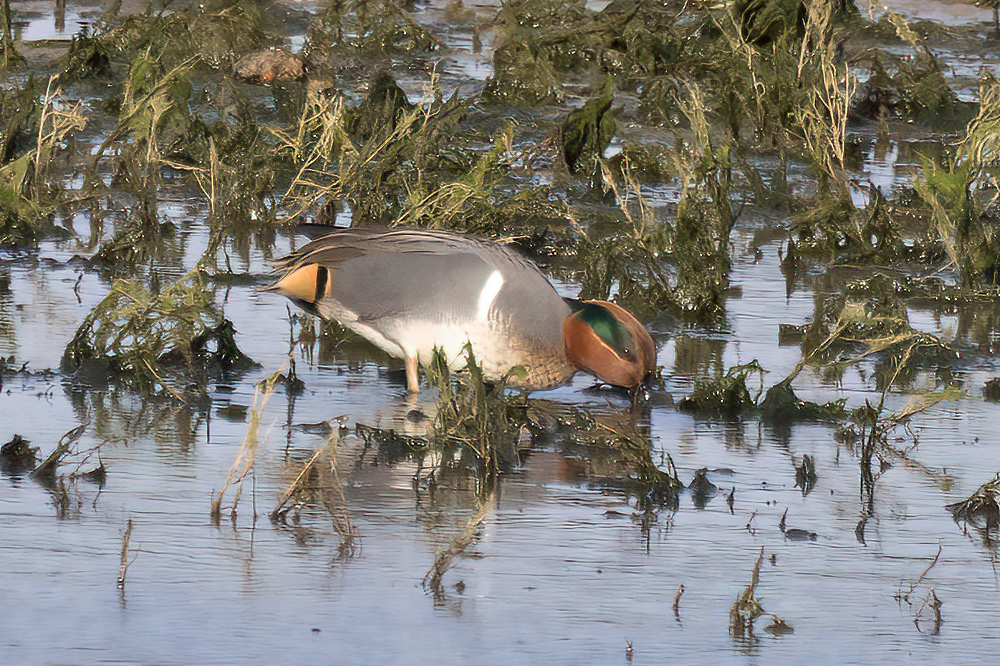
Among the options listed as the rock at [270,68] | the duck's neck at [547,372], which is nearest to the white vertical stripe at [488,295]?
the duck's neck at [547,372]

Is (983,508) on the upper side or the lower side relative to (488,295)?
lower

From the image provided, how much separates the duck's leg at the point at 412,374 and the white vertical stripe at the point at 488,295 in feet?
1.28

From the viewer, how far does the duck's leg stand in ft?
21.4

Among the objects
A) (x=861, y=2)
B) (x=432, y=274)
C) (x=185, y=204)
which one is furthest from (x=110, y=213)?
(x=861, y=2)

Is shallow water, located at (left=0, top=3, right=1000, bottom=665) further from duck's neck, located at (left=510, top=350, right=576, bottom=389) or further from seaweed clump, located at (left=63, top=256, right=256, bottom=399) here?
duck's neck, located at (left=510, top=350, right=576, bottom=389)

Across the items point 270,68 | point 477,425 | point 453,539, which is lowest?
point 453,539

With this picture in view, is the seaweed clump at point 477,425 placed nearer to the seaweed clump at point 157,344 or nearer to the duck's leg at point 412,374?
the duck's leg at point 412,374

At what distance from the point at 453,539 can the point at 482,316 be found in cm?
148

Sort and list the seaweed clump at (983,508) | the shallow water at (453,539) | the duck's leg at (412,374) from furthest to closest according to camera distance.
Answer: the duck's leg at (412,374) → the seaweed clump at (983,508) → the shallow water at (453,539)

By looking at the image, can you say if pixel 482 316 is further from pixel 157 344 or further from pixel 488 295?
pixel 157 344

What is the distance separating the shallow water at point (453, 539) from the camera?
13.7ft

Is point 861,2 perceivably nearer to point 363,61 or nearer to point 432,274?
point 363,61

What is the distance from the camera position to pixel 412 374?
6527mm

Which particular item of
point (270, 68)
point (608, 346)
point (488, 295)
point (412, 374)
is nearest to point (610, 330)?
point (608, 346)
